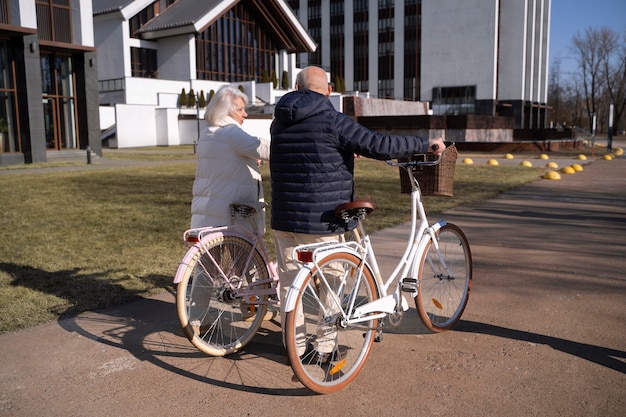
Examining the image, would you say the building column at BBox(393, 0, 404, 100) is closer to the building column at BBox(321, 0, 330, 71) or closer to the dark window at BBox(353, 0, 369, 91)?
the dark window at BBox(353, 0, 369, 91)

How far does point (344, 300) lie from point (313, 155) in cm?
92

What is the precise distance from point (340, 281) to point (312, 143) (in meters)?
0.86

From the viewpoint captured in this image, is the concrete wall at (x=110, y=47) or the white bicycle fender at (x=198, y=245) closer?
the white bicycle fender at (x=198, y=245)

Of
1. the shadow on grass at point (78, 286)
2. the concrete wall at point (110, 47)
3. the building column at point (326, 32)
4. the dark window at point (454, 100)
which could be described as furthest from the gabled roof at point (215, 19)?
the shadow on grass at point (78, 286)

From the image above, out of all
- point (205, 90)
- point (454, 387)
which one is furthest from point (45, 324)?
point (205, 90)

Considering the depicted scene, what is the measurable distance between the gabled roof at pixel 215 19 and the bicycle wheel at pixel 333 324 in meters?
48.7

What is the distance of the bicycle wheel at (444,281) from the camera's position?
4418mm

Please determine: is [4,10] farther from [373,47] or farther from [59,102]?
[373,47]

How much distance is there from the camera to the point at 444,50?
222 ft

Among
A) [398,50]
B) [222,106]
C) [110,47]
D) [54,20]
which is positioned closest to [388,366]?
[222,106]

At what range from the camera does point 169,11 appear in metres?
53.5

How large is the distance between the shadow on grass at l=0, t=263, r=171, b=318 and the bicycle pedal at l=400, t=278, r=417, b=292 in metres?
2.61

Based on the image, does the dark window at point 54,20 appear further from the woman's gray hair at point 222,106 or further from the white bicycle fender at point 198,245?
the white bicycle fender at point 198,245

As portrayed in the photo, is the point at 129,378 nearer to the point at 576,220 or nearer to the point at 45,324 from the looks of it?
the point at 45,324
